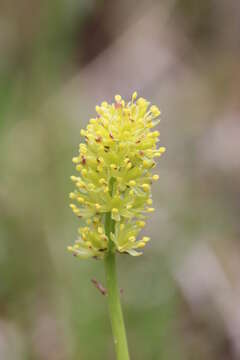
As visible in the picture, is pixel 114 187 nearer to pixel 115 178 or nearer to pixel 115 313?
pixel 115 178

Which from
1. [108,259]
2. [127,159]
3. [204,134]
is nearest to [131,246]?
[108,259]

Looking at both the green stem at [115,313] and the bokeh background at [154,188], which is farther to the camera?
the bokeh background at [154,188]

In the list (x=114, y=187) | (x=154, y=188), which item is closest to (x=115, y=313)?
(x=114, y=187)

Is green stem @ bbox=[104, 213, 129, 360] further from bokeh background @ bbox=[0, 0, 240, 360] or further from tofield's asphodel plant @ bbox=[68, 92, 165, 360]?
bokeh background @ bbox=[0, 0, 240, 360]

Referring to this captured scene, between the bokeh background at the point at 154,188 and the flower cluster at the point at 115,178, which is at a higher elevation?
the bokeh background at the point at 154,188

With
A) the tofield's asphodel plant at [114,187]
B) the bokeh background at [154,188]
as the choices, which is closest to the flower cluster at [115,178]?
the tofield's asphodel plant at [114,187]

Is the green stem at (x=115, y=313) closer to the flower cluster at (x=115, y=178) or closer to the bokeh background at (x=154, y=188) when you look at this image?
the flower cluster at (x=115, y=178)

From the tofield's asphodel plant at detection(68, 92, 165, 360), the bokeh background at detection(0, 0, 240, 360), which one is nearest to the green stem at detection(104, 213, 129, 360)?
the tofield's asphodel plant at detection(68, 92, 165, 360)
